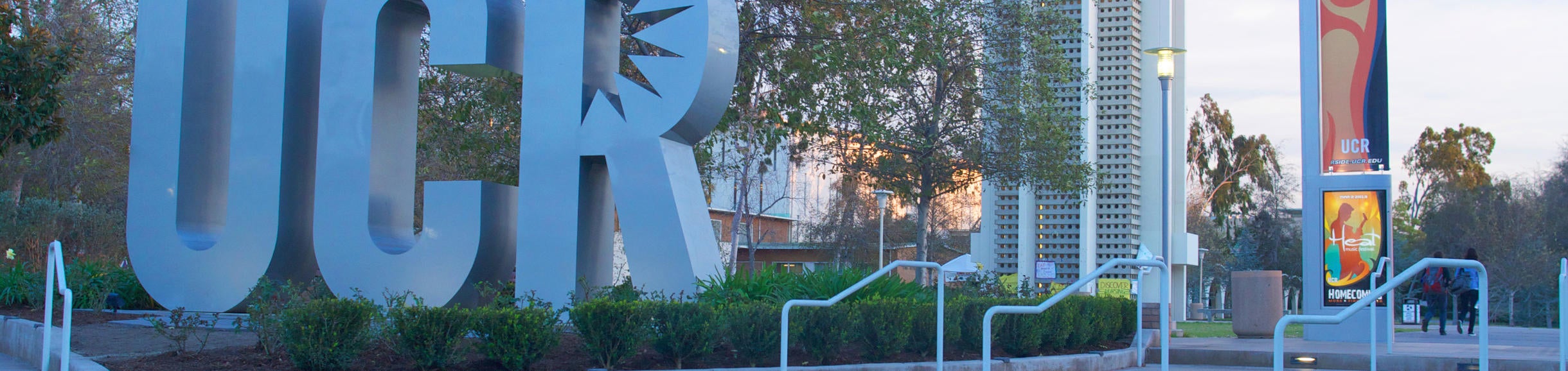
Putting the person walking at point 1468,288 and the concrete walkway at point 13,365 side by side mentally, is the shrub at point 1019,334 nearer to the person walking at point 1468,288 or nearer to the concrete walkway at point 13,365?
the concrete walkway at point 13,365

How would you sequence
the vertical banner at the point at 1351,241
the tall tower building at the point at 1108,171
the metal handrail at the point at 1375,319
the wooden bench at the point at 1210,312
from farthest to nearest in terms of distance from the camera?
1. the wooden bench at the point at 1210,312
2. the tall tower building at the point at 1108,171
3. the vertical banner at the point at 1351,241
4. the metal handrail at the point at 1375,319

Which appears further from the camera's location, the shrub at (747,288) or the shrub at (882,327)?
the shrub at (747,288)

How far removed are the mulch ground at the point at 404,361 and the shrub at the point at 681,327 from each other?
0.15 m

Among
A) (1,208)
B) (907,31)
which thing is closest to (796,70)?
(907,31)

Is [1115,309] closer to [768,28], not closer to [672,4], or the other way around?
[672,4]

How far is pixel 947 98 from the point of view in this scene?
20.8 metres

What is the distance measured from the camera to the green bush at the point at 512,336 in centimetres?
800

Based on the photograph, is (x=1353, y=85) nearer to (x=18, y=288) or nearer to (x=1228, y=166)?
(x=18, y=288)

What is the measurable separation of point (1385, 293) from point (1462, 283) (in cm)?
1045

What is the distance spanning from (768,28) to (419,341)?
9.40 meters

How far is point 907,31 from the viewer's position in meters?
15.4

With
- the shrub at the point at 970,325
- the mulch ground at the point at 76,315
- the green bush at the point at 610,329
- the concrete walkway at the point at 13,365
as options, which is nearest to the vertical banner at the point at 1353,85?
the shrub at the point at 970,325

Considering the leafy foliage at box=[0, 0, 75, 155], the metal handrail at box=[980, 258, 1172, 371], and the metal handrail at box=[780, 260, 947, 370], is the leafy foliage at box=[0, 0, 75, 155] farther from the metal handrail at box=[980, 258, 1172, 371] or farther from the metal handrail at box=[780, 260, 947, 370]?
the metal handrail at box=[980, 258, 1172, 371]

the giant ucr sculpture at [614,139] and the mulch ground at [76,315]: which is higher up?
the giant ucr sculpture at [614,139]
